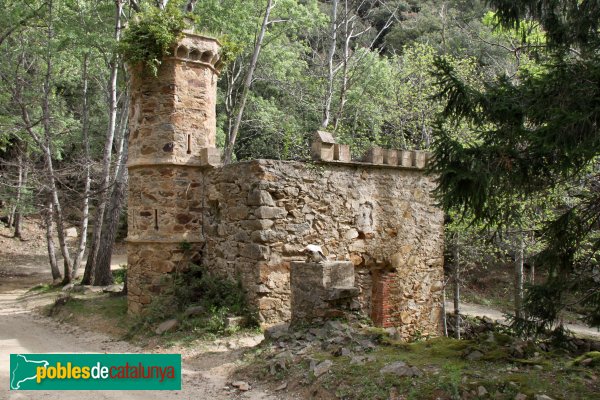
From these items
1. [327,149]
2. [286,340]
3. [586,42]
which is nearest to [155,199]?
[327,149]

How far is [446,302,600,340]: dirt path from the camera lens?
17.0m

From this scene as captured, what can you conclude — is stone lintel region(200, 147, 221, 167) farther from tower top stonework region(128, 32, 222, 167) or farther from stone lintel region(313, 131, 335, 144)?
stone lintel region(313, 131, 335, 144)

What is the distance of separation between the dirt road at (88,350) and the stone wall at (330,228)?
1.48 m

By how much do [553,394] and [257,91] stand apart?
23.3 m

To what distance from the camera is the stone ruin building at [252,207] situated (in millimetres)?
9617

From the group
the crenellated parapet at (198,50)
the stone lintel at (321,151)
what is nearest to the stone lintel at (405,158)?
the stone lintel at (321,151)

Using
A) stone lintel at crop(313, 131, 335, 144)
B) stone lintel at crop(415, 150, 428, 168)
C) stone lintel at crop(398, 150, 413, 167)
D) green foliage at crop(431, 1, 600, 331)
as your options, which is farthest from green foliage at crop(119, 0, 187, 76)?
green foliage at crop(431, 1, 600, 331)

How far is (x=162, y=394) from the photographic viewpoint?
6.60 m

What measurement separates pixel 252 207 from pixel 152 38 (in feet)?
12.8

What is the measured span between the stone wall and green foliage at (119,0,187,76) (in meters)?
2.50

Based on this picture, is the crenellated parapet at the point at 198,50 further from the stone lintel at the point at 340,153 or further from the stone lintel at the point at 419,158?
the stone lintel at the point at 419,158

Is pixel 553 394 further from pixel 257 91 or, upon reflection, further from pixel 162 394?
pixel 257 91

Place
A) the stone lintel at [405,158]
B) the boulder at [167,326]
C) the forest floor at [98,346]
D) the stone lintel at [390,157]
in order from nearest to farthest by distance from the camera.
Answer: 1. the forest floor at [98,346]
2. the boulder at [167,326]
3. the stone lintel at [390,157]
4. the stone lintel at [405,158]

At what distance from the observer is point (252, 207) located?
9602 mm
